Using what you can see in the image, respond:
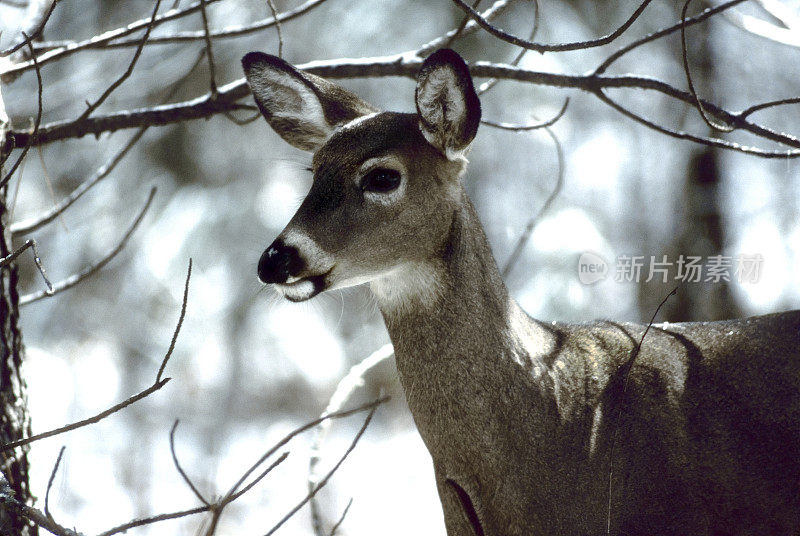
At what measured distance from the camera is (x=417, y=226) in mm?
2576

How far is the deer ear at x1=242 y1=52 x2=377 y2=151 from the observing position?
9.07 ft

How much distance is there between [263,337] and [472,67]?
710cm

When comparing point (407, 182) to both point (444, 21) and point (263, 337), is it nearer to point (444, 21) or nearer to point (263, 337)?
point (444, 21)

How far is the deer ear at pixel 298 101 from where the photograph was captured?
9.07 feet

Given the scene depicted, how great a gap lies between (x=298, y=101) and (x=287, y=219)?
5592 millimetres

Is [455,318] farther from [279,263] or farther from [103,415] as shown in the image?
[103,415]

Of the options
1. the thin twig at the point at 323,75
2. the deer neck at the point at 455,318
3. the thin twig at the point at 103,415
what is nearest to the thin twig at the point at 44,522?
the thin twig at the point at 103,415

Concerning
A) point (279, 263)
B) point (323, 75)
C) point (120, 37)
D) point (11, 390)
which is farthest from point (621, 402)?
point (120, 37)

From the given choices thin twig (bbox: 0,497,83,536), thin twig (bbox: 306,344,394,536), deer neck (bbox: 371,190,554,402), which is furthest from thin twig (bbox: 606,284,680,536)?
thin twig (bbox: 0,497,83,536)

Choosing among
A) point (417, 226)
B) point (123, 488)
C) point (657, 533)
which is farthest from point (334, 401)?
point (123, 488)

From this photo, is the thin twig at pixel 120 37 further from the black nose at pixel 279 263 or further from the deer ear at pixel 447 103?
the black nose at pixel 279 263

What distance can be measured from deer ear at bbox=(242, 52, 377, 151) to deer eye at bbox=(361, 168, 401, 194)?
1.31 ft

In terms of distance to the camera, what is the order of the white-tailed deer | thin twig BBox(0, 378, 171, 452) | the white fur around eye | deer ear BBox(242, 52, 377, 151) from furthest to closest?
deer ear BBox(242, 52, 377, 151)
the white fur around eye
the white-tailed deer
thin twig BBox(0, 378, 171, 452)

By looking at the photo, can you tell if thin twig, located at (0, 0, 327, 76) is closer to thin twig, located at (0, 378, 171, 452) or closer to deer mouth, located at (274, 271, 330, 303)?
deer mouth, located at (274, 271, 330, 303)
